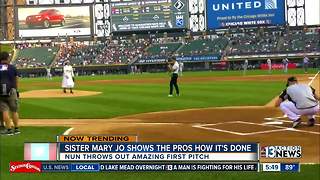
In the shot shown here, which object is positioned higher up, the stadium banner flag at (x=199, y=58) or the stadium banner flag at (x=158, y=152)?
the stadium banner flag at (x=199, y=58)

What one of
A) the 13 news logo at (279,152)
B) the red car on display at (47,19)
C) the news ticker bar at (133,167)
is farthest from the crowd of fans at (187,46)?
the news ticker bar at (133,167)

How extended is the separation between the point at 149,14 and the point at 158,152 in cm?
6602

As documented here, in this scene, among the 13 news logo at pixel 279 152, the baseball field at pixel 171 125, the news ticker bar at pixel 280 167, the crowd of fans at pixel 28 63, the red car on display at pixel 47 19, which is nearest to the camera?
the news ticker bar at pixel 280 167

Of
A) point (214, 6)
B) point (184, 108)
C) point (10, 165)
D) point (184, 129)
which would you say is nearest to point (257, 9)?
point (214, 6)

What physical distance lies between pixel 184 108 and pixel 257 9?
50687 millimetres

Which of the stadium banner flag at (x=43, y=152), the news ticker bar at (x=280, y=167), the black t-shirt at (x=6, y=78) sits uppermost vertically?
the black t-shirt at (x=6, y=78)

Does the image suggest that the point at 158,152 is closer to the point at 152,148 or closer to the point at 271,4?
the point at 152,148

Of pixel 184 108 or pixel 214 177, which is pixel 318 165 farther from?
pixel 184 108

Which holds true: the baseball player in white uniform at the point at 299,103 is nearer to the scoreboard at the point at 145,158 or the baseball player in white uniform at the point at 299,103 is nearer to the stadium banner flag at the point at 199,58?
the scoreboard at the point at 145,158

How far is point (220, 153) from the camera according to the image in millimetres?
6281

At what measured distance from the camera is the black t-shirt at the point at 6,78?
9.96m

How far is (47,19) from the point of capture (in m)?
74.4

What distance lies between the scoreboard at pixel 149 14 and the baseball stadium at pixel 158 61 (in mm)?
151

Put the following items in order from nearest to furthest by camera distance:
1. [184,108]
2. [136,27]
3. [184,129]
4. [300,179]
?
1. [300,179]
2. [184,129]
3. [184,108]
4. [136,27]
